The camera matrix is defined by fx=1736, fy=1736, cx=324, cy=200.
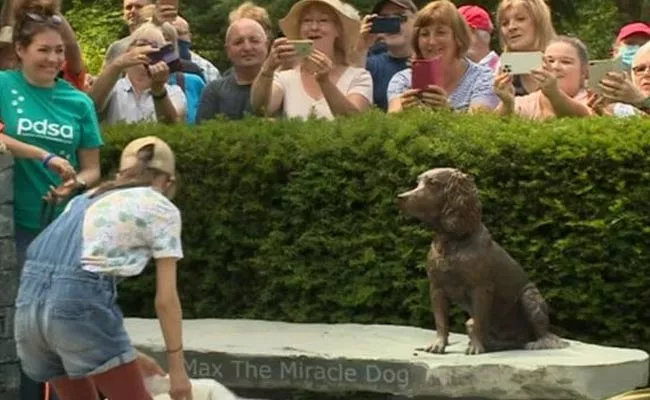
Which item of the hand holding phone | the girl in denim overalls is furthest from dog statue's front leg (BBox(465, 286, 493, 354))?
the girl in denim overalls

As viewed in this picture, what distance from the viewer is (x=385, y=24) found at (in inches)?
402

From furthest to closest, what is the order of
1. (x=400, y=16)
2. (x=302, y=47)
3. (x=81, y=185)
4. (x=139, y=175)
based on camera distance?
(x=400, y=16) → (x=302, y=47) → (x=81, y=185) → (x=139, y=175)

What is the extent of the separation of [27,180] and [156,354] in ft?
3.69

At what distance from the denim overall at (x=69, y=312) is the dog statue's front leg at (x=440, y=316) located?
1.88 m

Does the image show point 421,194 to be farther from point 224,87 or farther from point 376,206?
point 224,87

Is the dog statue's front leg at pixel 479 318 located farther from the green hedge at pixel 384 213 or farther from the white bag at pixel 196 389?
the white bag at pixel 196 389

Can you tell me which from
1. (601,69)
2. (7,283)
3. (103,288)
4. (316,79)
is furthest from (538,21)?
(103,288)

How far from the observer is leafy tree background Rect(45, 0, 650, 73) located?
65.5 feet

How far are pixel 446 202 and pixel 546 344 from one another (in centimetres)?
81

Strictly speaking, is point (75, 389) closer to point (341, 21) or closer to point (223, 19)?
point (341, 21)

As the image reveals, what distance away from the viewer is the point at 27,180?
856 cm

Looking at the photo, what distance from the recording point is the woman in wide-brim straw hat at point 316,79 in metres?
9.49

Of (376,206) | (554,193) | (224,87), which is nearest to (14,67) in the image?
(224,87)

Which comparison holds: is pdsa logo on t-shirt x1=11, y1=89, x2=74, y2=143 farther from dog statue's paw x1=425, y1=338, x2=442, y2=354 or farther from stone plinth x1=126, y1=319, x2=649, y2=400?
dog statue's paw x1=425, y1=338, x2=442, y2=354
